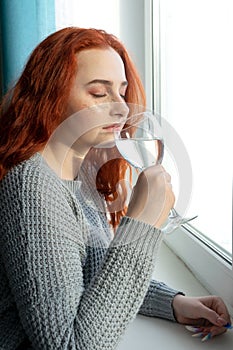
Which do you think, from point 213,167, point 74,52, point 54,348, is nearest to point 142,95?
point 74,52

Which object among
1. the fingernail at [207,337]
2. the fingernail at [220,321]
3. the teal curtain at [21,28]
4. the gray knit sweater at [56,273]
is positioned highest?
the teal curtain at [21,28]

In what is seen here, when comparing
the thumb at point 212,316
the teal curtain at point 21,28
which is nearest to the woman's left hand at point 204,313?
the thumb at point 212,316

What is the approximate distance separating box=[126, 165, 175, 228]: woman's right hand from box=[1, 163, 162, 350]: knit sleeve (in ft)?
0.05

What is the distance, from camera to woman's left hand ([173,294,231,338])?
0.74 m

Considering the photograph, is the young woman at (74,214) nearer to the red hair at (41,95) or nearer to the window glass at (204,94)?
the red hair at (41,95)

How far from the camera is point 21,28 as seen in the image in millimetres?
1418

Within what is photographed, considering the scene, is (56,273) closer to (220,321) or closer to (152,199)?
(152,199)

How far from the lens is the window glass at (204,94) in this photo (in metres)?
0.99

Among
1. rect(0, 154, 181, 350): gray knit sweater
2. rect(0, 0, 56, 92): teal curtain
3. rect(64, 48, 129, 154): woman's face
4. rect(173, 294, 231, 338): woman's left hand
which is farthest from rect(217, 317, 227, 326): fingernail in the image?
rect(0, 0, 56, 92): teal curtain

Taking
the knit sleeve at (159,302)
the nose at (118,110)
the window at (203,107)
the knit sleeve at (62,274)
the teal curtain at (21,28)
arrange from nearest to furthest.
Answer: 1. the knit sleeve at (62,274)
2. the nose at (118,110)
3. the knit sleeve at (159,302)
4. the window at (203,107)
5. the teal curtain at (21,28)

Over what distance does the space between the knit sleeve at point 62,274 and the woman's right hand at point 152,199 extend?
1cm

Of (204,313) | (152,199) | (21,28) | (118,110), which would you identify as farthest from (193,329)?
(21,28)

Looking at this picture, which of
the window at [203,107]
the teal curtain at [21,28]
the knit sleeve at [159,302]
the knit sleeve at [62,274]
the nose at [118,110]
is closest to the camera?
the knit sleeve at [62,274]

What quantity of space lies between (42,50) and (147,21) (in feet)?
2.01
